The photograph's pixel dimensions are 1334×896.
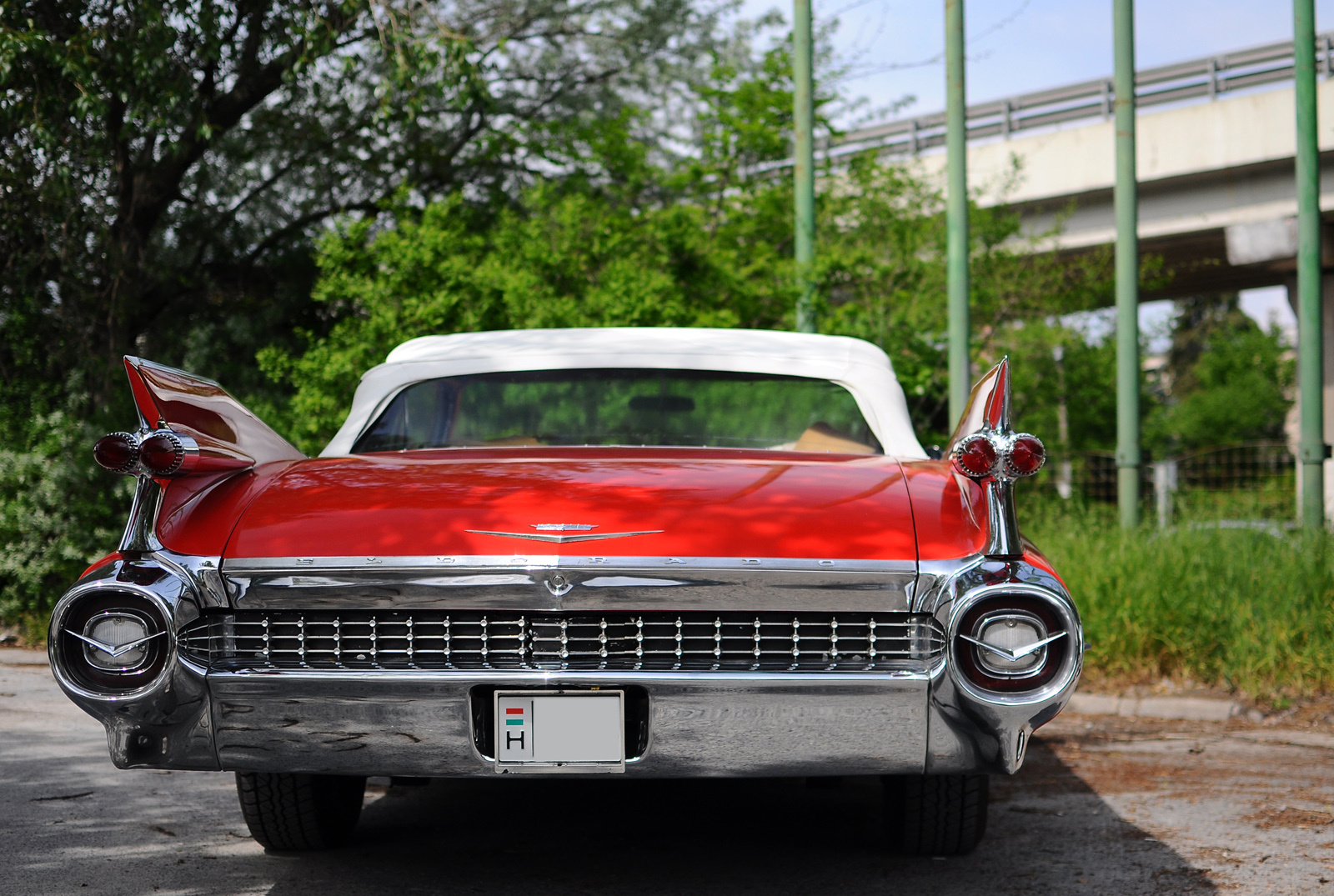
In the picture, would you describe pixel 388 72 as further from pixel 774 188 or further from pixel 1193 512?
pixel 1193 512

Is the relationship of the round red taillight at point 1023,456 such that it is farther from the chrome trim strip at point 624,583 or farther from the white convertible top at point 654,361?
the white convertible top at point 654,361

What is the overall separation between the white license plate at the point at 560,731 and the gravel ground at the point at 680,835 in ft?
2.69

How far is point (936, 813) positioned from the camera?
358 centimetres

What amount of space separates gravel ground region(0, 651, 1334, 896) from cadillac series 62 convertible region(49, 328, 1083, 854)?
0.82m

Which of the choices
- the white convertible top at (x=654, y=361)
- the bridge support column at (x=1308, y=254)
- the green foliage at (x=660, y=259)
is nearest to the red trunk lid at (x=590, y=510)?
the white convertible top at (x=654, y=361)

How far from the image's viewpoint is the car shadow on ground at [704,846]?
3582 mm

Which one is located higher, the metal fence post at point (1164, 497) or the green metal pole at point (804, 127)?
the green metal pole at point (804, 127)

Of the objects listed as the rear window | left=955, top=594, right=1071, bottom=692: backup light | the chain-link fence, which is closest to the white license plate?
left=955, top=594, right=1071, bottom=692: backup light

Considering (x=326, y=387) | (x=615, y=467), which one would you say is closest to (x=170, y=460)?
(x=615, y=467)

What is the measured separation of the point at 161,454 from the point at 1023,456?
2110 millimetres

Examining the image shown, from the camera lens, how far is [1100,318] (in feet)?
81.4

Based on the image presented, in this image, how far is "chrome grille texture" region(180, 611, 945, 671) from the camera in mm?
2910

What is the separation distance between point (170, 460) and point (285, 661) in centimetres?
62

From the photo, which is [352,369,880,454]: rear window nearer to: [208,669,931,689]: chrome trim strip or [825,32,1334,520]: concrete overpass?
[208,669,931,689]: chrome trim strip
